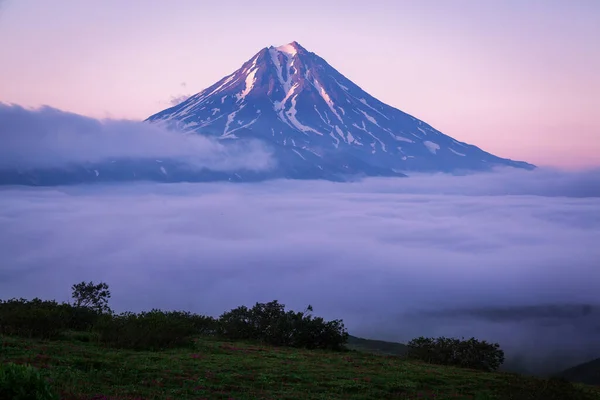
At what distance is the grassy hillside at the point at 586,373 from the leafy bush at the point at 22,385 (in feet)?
168

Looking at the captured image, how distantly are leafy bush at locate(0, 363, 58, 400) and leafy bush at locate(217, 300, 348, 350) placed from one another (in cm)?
2452

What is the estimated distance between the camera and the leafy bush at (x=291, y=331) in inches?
1363

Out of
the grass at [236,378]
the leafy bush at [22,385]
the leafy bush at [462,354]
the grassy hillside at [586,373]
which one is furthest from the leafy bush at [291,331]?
the grassy hillside at [586,373]

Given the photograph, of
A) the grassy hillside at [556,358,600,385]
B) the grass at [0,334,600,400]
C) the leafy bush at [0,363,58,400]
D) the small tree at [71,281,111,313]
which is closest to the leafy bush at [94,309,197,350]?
the grass at [0,334,600,400]

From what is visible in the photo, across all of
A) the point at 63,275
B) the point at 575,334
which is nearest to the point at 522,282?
the point at 575,334

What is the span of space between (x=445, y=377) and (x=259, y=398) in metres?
9.99

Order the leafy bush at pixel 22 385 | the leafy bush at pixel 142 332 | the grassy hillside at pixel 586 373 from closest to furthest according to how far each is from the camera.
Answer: the leafy bush at pixel 22 385 → the leafy bush at pixel 142 332 → the grassy hillside at pixel 586 373

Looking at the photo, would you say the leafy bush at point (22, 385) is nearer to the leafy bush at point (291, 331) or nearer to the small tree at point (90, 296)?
the leafy bush at point (291, 331)

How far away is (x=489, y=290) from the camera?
190 metres

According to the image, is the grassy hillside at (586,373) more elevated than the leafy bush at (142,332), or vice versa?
the leafy bush at (142,332)

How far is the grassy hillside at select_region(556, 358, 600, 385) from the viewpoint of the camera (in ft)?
172

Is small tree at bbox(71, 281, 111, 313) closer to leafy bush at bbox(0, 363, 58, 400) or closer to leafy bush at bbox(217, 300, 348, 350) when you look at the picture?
leafy bush at bbox(217, 300, 348, 350)

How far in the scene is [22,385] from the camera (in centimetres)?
1060

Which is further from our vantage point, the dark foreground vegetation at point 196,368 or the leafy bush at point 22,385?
the dark foreground vegetation at point 196,368
